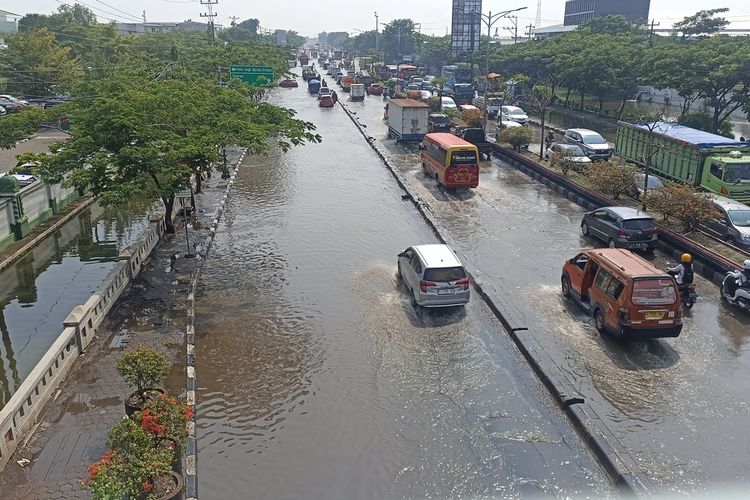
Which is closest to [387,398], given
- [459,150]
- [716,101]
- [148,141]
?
[148,141]

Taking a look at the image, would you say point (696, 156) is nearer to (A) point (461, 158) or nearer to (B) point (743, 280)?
(A) point (461, 158)

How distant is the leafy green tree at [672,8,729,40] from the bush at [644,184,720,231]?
5369 cm

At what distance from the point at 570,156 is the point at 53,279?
2425cm

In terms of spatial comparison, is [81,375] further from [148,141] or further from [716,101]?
[716,101]

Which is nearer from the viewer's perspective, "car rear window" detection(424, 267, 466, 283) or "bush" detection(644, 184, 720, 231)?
"car rear window" detection(424, 267, 466, 283)

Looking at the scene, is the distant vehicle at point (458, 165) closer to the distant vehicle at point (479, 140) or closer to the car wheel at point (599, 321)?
the distant vehicle at point (479, 140)

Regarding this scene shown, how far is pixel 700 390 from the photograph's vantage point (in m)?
13.1

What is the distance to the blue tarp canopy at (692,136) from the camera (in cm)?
2748

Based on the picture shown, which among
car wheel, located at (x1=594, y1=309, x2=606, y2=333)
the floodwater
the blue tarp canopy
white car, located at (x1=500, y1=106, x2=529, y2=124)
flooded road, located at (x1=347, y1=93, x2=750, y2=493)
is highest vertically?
the blue tarp canopy

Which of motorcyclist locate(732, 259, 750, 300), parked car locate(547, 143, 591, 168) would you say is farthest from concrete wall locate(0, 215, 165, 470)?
parked car locate(547, 143, 591, 168)

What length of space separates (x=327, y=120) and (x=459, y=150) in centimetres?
2996

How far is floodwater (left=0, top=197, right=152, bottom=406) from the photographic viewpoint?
628 inches

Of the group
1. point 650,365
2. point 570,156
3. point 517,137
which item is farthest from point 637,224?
point 517,137

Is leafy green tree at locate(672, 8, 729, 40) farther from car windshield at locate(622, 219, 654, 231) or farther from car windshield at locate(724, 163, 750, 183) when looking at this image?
car windshield at locate(622, 219, 654, 231)
